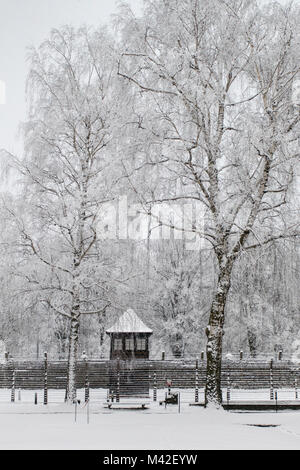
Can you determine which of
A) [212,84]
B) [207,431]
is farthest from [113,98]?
[207,431]

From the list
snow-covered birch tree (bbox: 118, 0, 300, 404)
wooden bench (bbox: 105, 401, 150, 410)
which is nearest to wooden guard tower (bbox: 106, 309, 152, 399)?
wooden bench (bbox: 105, 401, 150, 410)

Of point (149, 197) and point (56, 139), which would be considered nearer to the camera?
point (149, 197)

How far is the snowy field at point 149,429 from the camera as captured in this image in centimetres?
926

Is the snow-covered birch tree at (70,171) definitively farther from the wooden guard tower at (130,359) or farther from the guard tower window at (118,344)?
the guard tower window at (118,344)

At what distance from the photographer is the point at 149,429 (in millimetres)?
11000

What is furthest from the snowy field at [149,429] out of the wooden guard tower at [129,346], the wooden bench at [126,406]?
the wooden guard tower at [129,346]

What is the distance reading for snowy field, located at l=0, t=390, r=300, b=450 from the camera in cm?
926

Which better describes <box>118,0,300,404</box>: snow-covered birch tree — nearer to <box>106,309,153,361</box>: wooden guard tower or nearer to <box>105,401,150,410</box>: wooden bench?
<box>105,401,150,410</box>: wooden bench

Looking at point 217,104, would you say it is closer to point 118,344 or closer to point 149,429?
point 149,429

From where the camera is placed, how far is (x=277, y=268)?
14258 mm

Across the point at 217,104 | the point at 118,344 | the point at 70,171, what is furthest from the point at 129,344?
the point at 217,104

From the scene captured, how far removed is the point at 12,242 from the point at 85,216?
7.14 ft

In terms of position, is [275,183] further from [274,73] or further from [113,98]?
[113,98]
